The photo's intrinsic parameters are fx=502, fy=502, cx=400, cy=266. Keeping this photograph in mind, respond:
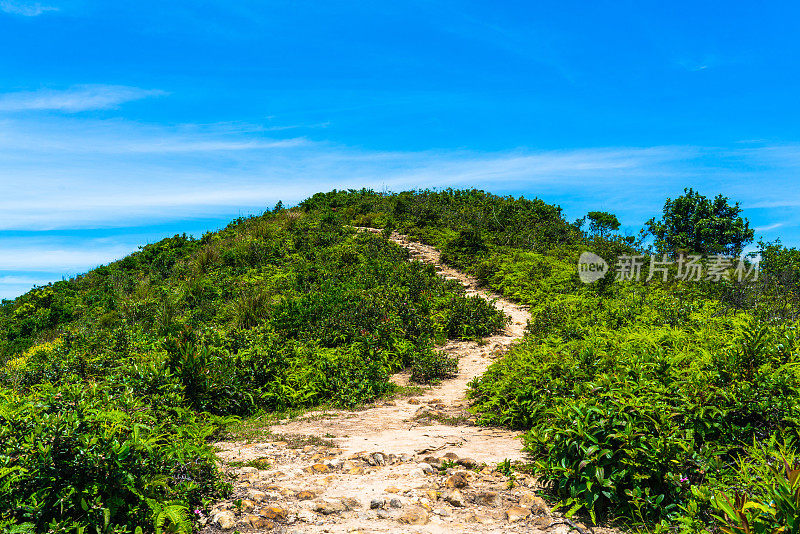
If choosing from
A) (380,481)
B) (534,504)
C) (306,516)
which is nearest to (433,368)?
(380,481)

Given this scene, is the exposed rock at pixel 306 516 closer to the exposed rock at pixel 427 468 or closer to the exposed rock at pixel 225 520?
the exposed rock at pixel 225 520

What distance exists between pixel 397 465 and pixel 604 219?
74.9 ft

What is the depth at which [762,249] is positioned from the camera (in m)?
22.8

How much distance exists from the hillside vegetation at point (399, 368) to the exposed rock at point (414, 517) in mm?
1101

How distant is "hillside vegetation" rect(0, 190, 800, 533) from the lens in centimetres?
350

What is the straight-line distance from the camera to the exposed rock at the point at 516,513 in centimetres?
388

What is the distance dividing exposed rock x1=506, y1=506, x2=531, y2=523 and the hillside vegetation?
1.08 feet

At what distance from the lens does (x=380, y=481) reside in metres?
4.54

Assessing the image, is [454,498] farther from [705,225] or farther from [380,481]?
[705,225]

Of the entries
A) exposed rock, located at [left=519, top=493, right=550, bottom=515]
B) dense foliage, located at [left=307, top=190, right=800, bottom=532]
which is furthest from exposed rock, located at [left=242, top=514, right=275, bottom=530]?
dense foliage, located at [left=307, top=190, right=800, bottom=532]

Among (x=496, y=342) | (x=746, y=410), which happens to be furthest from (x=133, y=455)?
(x=496, y=342)

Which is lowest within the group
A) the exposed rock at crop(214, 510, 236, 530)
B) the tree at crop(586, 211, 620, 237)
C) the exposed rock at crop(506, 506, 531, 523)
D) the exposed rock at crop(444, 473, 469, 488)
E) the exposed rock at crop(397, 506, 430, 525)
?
the exposed rock at crop(214, 510, 236, 530)

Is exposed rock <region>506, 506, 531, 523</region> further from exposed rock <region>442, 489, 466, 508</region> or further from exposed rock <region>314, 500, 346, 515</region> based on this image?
exposed rock <region>314, 500, 346, 515</region>

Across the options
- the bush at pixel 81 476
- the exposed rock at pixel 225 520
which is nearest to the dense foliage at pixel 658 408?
the exposed rock at pixel 225 520
